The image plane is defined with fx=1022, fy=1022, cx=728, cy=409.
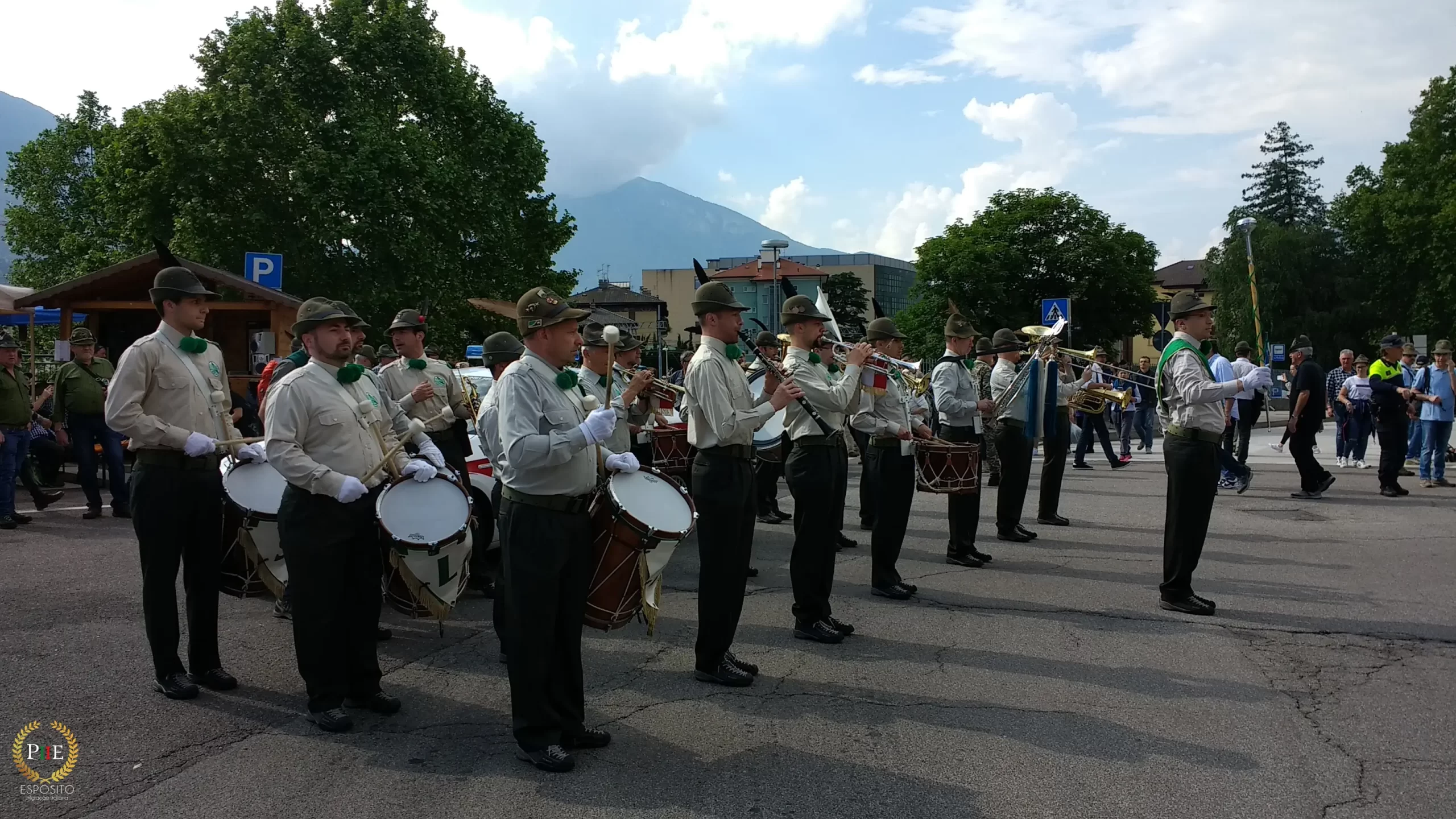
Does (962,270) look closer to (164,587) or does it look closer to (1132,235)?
(1132,235)

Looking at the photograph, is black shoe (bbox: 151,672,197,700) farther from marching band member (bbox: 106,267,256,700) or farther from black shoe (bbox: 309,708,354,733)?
black shoe (bbox: 309,708,354,733)

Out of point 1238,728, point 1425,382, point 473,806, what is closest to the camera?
point 473,806

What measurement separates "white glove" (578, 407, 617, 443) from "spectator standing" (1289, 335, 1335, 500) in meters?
11.9

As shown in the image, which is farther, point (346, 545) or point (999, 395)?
point (999, 395)

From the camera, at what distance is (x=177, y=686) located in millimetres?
5445

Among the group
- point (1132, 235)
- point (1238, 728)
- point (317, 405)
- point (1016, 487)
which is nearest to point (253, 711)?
point (317, 405)

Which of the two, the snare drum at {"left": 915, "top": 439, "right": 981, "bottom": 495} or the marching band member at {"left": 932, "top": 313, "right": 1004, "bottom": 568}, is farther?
the marching band member at {"left": 932, "top": 313, "right": 1004, "bottom": 568}

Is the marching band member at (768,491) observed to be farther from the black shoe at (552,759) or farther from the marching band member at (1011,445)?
the black shoe at (552,759)

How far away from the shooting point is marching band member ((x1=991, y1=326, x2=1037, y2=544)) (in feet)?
33.3

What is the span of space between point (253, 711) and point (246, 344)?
16619 millimetres

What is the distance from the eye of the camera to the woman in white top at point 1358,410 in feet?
52.0

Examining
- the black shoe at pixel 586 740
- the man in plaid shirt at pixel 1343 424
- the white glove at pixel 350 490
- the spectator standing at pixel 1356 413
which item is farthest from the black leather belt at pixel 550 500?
the man in plaid shirt at pixel 1343 424

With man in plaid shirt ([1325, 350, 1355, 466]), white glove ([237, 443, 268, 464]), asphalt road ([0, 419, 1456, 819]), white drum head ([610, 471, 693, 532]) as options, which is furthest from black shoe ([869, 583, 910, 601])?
man in plaid shirt ([1325, 350, 1355, 466])

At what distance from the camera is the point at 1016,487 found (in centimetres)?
1038
